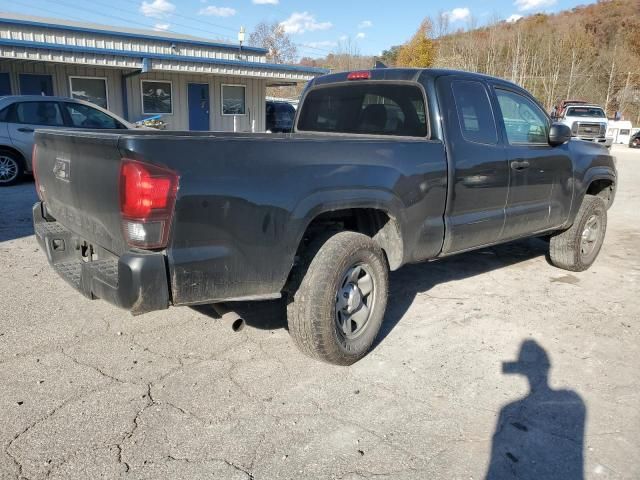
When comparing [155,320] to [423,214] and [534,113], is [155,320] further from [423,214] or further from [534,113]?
[534,113]

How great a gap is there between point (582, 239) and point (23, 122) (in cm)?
959

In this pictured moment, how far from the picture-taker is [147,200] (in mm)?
2457

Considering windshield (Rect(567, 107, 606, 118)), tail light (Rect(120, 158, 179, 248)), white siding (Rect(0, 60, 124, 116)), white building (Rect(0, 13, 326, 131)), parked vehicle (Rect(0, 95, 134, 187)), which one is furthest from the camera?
windshield (Rect(567, 107, 606, 118))

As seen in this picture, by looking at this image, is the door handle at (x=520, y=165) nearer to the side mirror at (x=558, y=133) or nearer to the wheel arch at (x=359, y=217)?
the side mirror at (x=558, y=133)

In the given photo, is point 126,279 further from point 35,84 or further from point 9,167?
point 35,84

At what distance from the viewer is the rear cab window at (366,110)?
411 centimetres

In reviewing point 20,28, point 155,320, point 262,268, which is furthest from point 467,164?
point 20,28

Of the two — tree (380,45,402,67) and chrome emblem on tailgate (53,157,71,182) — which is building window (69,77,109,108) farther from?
tree (380,45,402,67)

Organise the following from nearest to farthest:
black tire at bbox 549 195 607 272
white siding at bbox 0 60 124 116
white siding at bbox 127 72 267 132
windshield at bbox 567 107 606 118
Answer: black tire at bbox 549 195 607 272
white siding at bbox 0 60 124 116
white siding at bbox 127 72 267 132
windshield at bbox 567 107 606 118

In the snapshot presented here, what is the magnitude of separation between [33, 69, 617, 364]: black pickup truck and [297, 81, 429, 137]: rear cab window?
0.04ft

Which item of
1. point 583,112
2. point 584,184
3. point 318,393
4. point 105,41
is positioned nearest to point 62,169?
point 318,393

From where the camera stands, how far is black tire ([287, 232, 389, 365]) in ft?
10.4

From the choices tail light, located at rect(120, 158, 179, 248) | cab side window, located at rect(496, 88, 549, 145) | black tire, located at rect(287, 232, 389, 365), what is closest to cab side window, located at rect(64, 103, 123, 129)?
cab side window, located at rect(496, 88, 549, 145)

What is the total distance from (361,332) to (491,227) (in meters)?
1.59
